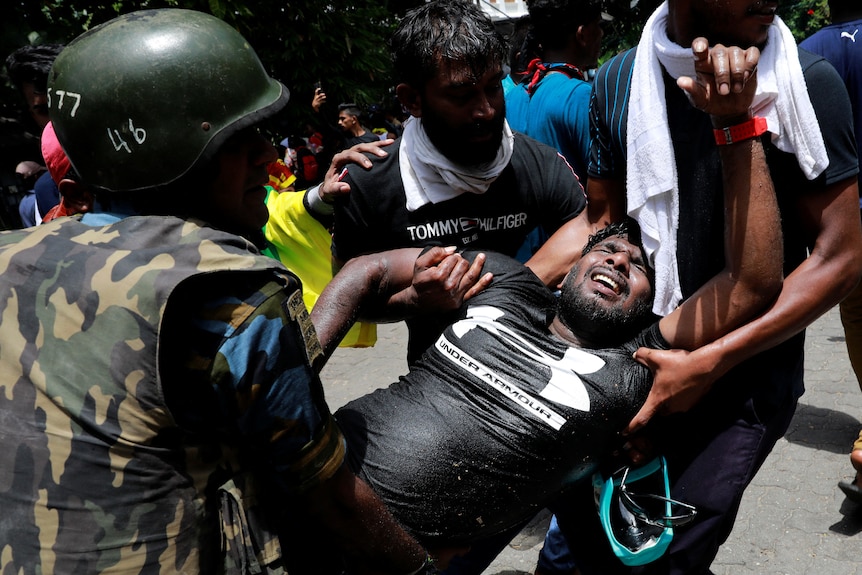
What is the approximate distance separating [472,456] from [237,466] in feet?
2.50

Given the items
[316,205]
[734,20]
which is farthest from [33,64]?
[734,20]

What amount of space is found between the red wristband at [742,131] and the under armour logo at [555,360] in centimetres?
72

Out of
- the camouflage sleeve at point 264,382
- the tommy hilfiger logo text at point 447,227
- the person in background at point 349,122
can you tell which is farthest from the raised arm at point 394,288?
the person in background at point 349,122

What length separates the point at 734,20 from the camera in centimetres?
189

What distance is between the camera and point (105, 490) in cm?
133

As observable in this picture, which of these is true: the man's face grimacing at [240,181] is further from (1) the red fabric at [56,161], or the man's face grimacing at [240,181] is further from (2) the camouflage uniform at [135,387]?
(1) the red fabric at [56,161]

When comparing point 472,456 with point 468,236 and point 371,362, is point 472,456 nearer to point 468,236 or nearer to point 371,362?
point 468,236

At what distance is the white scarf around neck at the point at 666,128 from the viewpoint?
1841mm

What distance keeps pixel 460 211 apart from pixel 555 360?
72cm

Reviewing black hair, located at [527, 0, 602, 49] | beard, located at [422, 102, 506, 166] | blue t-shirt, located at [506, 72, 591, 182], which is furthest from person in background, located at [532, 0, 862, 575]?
black hair, located at [527, 0, 602, 49]

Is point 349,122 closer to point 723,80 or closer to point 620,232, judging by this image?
point 620,232

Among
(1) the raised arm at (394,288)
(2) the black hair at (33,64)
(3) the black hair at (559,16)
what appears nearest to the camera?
(1) the raised arm at (394,288)

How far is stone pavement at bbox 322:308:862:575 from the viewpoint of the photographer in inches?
125

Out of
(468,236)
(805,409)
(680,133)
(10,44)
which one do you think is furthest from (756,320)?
(10,44)
